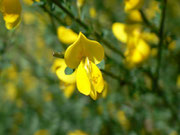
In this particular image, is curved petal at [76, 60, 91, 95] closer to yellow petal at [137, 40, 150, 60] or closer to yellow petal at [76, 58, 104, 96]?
yellow petal at [76, 58, 104, 96]

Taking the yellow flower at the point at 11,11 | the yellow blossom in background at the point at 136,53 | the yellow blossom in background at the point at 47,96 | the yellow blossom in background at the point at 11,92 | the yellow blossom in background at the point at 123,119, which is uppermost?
the yellow flower at the point at 11,11

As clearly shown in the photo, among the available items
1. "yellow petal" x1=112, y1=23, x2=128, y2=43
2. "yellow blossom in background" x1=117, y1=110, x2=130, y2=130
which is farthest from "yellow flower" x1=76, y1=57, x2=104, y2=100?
"yellow blossom in background" x1=117, y1=110, x2=130, y2=130

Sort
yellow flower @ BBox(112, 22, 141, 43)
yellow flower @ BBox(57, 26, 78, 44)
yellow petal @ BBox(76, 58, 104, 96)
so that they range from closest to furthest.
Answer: yellow petal @ BBox(76, 58, 104, 96)
yellow flower @ BBox(57, 26, 78, 44)
yellow flower @ BBox(112, 22, 141, 43)

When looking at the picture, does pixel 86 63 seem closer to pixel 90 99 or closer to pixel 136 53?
pixel 136 53

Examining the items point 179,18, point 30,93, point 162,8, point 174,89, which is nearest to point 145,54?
point 162,8

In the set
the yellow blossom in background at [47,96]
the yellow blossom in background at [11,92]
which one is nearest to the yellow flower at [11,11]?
the yellow blossom in background at [47,96]

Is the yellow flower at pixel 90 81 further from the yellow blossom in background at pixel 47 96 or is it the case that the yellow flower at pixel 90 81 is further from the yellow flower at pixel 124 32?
the yellow blossom in background at pixel 47 96

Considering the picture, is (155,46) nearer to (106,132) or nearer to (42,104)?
(106,132)
